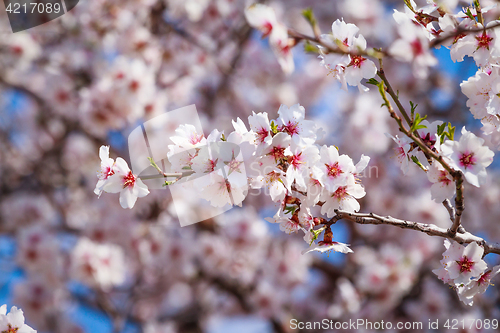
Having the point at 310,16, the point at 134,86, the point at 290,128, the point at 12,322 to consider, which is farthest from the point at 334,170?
the point at 134,86

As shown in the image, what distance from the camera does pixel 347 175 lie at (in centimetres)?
102

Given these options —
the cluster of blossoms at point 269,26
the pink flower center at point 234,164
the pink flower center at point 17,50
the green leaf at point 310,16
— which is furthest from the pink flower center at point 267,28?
the pink flower center at point 17,50

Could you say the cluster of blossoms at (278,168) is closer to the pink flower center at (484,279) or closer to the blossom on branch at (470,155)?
the blossom on branch at (470,155)

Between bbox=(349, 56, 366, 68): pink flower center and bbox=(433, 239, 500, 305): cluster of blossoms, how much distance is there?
59cm

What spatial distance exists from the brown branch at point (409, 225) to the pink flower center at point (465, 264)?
5 cm

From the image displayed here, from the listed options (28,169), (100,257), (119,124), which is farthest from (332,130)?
(28,169)

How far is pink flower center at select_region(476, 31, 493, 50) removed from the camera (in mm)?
1081

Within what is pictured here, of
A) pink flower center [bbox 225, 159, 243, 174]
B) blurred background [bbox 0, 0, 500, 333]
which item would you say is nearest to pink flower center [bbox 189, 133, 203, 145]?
pink flower center [bbox 225, 159, 243, 174]

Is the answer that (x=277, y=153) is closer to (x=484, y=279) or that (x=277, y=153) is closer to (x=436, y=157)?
(x=436, y=157)

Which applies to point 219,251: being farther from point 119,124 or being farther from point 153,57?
point 153,57

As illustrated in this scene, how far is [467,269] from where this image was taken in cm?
105

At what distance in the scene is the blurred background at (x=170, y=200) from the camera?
356 centimetres

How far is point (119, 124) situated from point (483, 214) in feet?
15.5

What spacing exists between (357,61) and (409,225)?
0.49 meters
